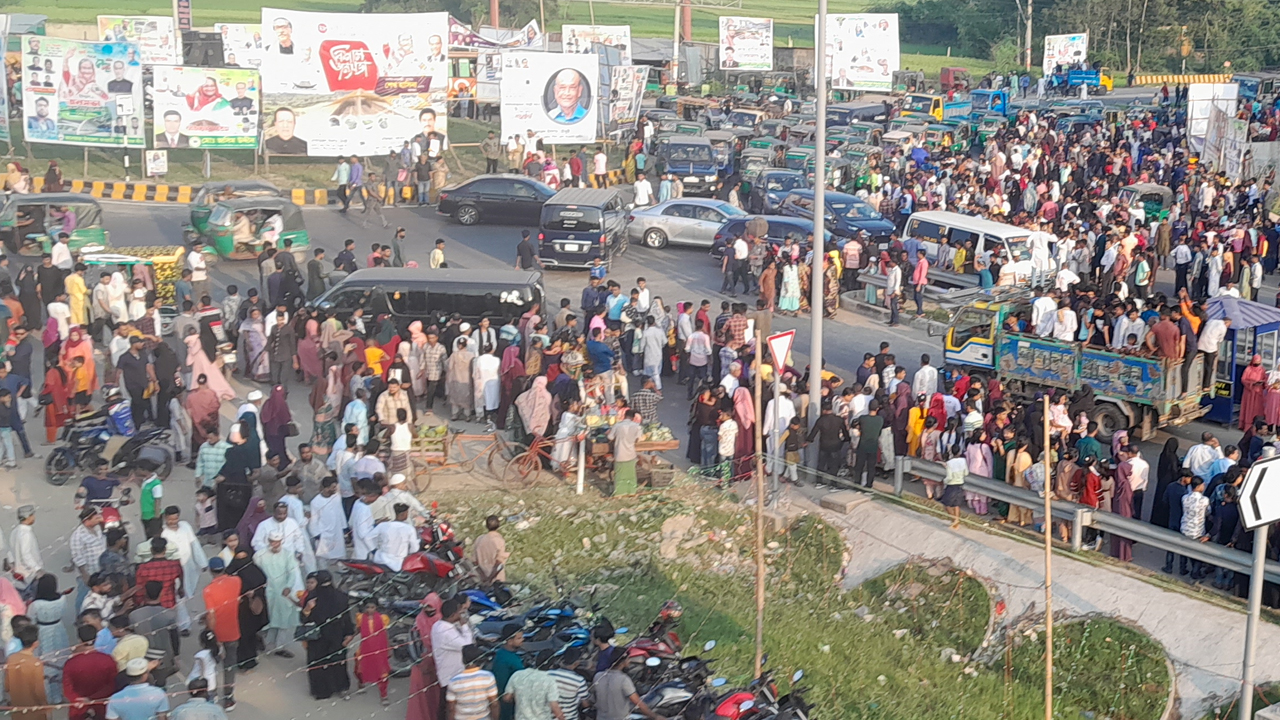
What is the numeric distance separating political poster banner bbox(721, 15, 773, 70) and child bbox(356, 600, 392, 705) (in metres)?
44.7

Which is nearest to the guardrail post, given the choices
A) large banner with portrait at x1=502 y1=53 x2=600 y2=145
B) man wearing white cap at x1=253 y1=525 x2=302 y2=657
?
man wearing white cap at x1=253 y1=525 x2=302 y2=657

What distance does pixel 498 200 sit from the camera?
104ft

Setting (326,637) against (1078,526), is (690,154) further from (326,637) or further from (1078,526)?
(326,637)

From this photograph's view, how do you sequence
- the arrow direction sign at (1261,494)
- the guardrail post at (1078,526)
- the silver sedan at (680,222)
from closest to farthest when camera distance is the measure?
the arrow direction sign at (1261,494) → the guardrail post at (1078,526) → the silver sedan at (680,222)

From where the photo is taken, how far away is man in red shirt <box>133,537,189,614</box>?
12.4 metres

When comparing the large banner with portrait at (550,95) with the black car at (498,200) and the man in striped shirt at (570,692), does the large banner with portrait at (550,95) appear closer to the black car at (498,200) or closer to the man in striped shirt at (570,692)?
the black car at (498,200)

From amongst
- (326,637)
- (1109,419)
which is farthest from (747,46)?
(326,637)

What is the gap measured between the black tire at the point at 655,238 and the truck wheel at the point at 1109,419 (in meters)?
13.6

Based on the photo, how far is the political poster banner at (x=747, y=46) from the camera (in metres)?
54.1

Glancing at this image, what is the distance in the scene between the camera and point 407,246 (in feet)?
97.2

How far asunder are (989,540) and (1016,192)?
20.0 m

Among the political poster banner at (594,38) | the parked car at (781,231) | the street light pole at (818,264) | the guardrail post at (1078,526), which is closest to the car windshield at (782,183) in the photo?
the parked car at (781,231)

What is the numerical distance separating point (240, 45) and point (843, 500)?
130ft

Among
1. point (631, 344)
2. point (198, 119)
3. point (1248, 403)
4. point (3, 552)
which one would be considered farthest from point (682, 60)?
point (3, 552)
